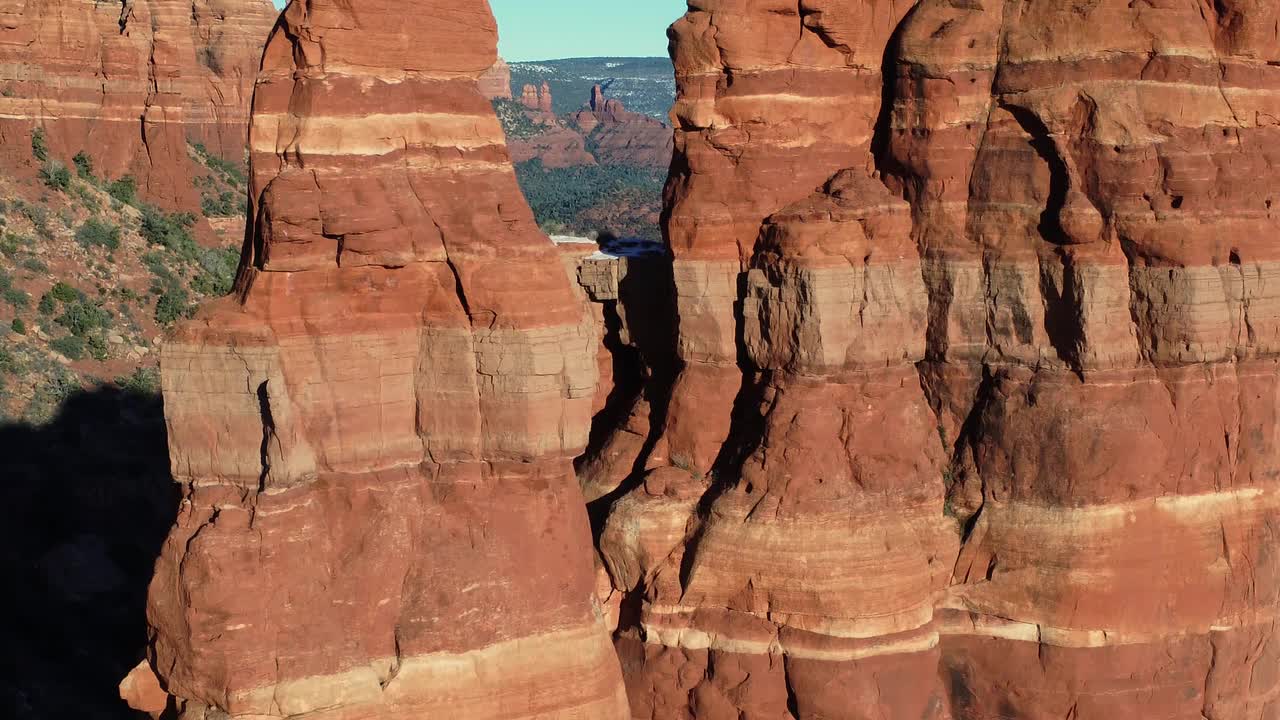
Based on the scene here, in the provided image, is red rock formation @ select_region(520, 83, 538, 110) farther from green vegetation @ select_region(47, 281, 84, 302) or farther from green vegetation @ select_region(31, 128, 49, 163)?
green vegetation @ select_region(47, 281, 84, 302)

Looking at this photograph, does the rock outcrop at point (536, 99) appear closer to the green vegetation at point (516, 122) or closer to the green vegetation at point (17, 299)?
the green vegetation at point (516, 122)

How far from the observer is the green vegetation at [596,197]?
9744 centimetres

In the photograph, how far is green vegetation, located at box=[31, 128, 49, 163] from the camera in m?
60.4

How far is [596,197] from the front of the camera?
11625 cm

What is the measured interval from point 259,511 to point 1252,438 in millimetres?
15296

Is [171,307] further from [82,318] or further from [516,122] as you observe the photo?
[516,122]

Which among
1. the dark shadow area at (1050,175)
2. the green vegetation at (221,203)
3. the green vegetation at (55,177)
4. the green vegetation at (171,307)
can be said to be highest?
the dark shadow area at (1050,175)

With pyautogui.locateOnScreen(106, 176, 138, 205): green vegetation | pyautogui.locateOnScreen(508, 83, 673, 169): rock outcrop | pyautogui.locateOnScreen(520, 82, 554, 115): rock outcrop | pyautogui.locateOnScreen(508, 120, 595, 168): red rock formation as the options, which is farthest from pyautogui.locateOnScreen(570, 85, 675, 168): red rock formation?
pyautogui.locateOnScreen(106, 176, 138, 205): green vegetation

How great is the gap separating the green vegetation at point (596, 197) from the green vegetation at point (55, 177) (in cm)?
2192

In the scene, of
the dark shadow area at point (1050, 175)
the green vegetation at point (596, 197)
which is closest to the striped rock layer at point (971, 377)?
the dark shadow area at point (1050, 175)

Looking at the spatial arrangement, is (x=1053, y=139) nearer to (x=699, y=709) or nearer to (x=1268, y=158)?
(x=1268, y=158)

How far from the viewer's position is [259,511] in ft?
65.6

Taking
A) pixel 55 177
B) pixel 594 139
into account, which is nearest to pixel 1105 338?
pixel 55 177

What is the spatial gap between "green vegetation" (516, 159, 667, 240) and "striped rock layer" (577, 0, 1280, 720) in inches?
1910
